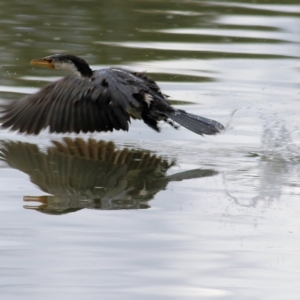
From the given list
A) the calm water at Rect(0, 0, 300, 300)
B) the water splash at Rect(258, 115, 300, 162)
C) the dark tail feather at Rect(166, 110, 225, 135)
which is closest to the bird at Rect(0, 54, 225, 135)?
the dark tail feather at Rect(166, 110, 225, 135)

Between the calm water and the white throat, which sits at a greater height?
the white throat

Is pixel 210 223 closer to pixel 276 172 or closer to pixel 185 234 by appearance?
pixel 185 234

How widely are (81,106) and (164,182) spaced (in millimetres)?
1027

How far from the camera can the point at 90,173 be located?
659 centimetres

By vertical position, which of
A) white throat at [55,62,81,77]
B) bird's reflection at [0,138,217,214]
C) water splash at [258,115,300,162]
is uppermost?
white throat at [55,62,81,77]

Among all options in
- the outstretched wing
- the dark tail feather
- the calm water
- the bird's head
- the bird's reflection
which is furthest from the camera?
the bird's head

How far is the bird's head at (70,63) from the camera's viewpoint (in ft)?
24.0

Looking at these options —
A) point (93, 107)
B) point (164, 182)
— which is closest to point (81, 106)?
point (93, 107)

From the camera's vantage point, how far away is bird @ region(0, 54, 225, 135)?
6.94m

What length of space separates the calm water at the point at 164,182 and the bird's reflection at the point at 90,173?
1cm

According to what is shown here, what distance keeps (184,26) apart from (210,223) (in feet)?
22.8

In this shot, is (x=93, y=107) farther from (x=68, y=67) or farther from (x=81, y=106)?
(x=68, y=67)

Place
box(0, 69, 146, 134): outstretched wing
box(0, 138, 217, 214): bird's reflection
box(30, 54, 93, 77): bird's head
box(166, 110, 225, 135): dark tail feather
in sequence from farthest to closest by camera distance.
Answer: box(30, 54, 93, 77): bird's head < box(166, 110, 225, 135): dark tail feather < box(0, 69, 146, 134): outstretched wing < box(0, 138, 217, 214): bird's reflection

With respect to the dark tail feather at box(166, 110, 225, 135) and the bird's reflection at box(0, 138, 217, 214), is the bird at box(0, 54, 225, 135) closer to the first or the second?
the dark tail feather at box(166, 110, 225, 135)
